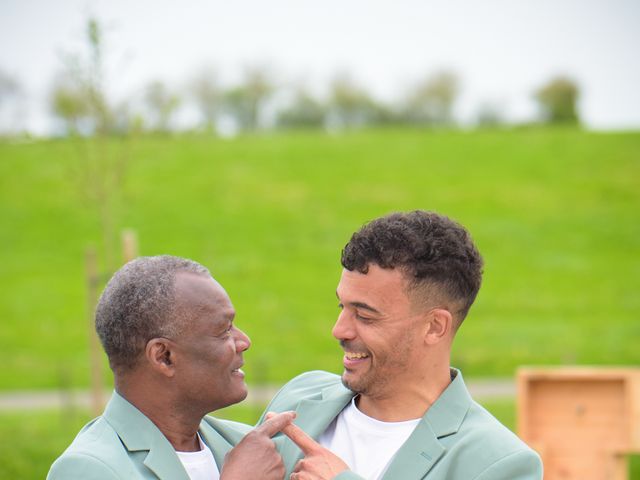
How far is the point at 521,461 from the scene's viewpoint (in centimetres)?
301

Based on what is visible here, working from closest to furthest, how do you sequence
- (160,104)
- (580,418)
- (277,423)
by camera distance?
(277,423), (580,418), (160,104)

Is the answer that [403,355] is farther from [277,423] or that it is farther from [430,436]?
[277,423]

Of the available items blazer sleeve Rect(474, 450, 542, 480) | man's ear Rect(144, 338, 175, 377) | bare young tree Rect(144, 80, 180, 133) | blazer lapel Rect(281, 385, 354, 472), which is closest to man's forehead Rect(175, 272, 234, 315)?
man's ear Rect(144, 338, 175, 377)

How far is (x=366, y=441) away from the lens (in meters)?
3.36

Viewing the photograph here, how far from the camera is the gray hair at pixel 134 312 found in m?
3.16

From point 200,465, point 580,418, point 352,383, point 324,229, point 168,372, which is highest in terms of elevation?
point 168,372

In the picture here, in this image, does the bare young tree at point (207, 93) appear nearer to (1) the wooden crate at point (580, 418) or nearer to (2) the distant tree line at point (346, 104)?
(2) the distant tree line at point (346, 104)

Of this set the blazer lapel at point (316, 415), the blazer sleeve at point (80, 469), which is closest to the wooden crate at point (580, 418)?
the blazer lapel at point (316, 415)

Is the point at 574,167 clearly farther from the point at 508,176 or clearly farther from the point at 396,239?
the point at 396,239

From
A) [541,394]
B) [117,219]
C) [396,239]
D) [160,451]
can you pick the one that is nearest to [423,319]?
[396,239]

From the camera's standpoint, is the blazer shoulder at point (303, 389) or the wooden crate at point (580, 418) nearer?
the blazer shoulder at point (303, 389)

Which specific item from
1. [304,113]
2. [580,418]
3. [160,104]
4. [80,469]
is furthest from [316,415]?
[304,113]

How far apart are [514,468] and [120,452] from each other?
1.29 m

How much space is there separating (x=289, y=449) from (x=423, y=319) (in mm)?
710
